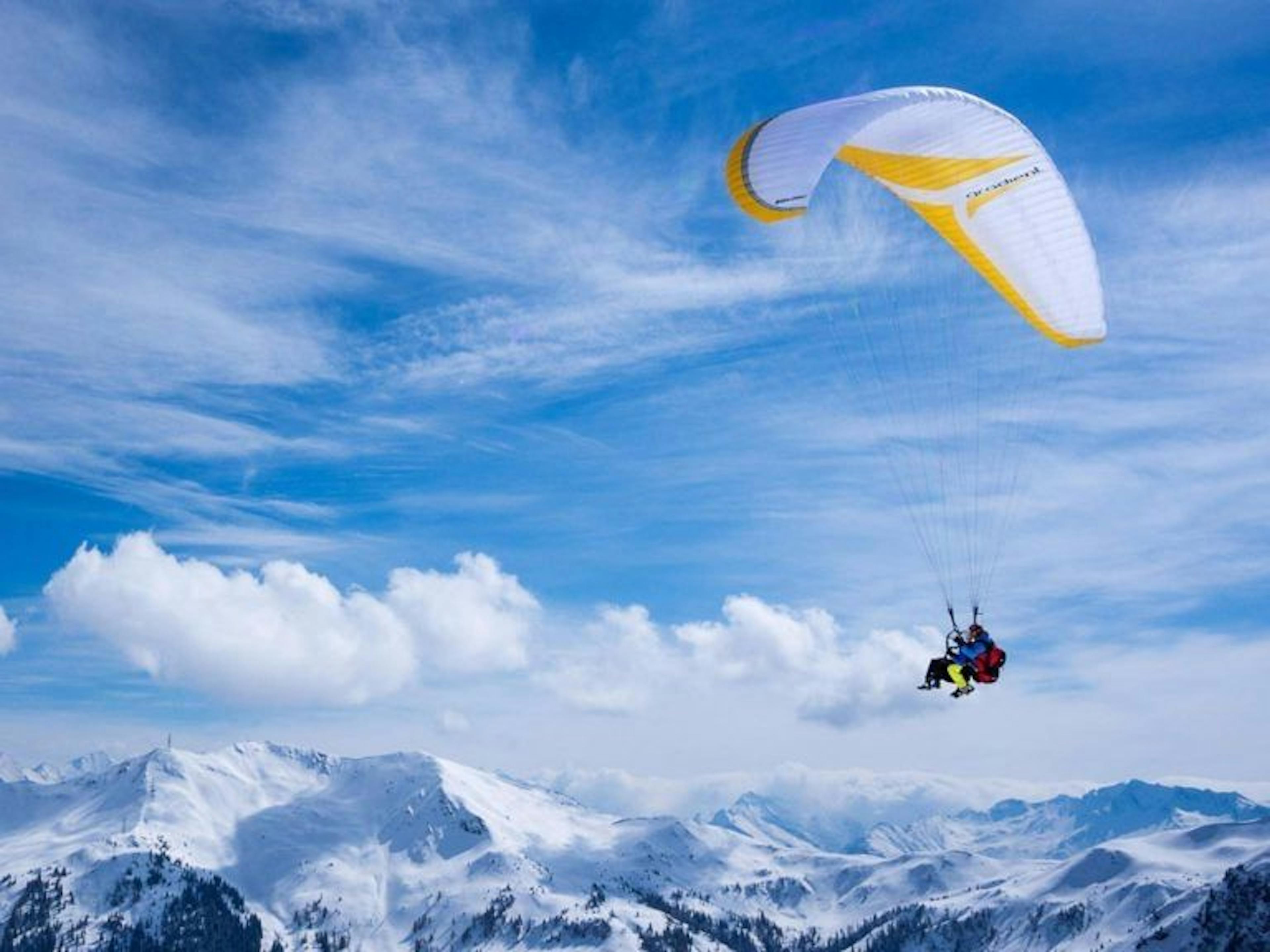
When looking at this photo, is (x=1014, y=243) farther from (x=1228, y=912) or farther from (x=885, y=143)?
(x=1228, y=912)

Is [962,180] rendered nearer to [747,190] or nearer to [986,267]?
[986,267]

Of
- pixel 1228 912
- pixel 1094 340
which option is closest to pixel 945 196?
pixel 1094 340

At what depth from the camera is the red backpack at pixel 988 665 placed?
3042 centimetres

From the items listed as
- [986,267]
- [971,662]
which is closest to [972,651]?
[971,662]

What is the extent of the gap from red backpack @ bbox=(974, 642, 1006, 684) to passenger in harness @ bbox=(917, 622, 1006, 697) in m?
0.01

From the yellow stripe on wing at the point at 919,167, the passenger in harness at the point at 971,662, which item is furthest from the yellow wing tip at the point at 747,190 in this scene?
the passenger in harness at the point at 971,662

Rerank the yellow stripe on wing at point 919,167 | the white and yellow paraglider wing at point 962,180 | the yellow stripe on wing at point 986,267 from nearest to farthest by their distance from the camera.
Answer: the white and yellow paraglider wing at point 962,180, the yellow stripe on wing at point 919,167, the yellow stripe on wing at point 986,267

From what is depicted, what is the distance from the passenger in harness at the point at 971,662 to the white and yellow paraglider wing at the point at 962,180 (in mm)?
9602

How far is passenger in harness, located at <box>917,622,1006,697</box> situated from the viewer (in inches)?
1200

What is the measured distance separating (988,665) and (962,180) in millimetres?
14705

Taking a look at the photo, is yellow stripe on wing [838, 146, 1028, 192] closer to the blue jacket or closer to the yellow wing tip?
the yellow wing tip

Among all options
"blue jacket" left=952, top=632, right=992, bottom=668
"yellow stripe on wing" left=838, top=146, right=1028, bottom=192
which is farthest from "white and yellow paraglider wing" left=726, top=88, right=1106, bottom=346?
"blue jacket" left=952, top=632, right=992, bottom=668

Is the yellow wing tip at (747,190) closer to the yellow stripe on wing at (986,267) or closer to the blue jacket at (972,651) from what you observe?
the yellow stripe on wing at (986,267)

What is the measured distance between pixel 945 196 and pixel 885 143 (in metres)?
2.50
